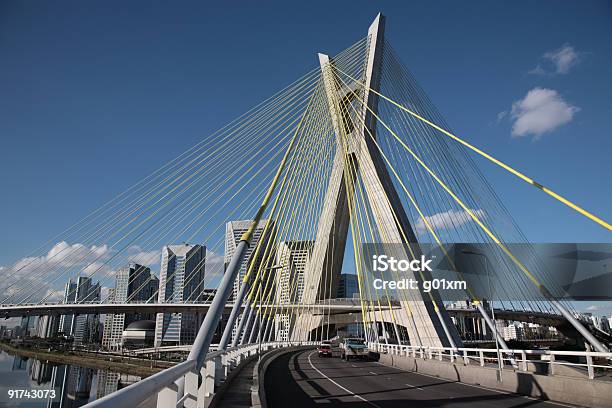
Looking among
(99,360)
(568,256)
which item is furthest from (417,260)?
(99,360)

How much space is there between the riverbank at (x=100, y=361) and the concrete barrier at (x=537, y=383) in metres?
50.1

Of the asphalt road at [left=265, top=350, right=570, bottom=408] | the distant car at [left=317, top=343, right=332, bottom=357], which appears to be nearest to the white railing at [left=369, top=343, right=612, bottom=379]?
→ the asphalt road at [left=265, top=350, right=570, bottom=408]

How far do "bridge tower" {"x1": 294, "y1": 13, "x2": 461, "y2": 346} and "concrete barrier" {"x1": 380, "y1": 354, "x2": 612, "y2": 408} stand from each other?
7836 millimetres

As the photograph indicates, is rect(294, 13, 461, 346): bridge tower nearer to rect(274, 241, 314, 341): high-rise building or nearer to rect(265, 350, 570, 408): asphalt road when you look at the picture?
rect(274, 241, 314, 341): high-rise building

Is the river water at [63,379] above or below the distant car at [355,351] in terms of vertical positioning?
below

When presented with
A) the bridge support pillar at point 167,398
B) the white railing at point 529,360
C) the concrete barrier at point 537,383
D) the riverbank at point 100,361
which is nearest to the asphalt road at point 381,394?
the concrete barrier at point 537,383

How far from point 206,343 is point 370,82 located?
2828cm

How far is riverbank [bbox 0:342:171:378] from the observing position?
62.6 meters

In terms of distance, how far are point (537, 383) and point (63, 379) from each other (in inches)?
2419

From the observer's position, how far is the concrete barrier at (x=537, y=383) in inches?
405

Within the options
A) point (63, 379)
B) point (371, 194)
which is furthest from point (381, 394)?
point (63, 379)

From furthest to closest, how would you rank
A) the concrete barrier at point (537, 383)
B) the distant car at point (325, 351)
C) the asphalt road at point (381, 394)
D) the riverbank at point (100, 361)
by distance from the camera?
the riverbank at point (100, 361)
the distant car at point (325, 351)
the asphalt road at point (381, 394)
the concrete barrier at point (537, 383)

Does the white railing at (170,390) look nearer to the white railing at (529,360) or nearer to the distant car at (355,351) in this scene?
the white railing at (529,360)

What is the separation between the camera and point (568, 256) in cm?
5284
